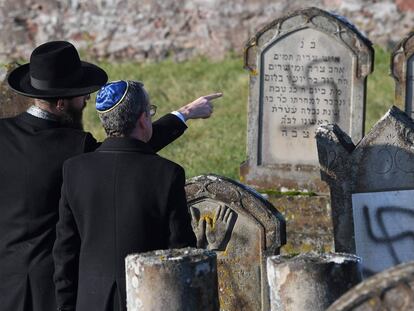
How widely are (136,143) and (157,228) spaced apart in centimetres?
34

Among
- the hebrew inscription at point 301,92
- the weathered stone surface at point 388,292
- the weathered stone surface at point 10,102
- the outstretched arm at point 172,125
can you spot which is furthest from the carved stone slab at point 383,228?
the hebrew inscription at point 301,92

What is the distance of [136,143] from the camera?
16.9 ft

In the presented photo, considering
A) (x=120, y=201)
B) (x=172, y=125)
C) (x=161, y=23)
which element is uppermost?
(x=172, y=125)

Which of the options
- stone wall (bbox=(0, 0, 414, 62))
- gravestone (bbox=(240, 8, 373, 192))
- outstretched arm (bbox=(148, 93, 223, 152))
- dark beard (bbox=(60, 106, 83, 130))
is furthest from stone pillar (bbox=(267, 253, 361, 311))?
stone wall (bbox=(0, 0, 414, 62))

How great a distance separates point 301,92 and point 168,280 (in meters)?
5.75

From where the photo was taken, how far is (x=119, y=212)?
16.8 feet

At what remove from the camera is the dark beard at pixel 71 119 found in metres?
5.64

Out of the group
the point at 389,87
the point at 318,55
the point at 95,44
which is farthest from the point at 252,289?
the point at 95,44

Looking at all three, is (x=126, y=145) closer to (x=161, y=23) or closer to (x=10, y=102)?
(x=10, y=102)

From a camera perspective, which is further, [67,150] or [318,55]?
[318,55]

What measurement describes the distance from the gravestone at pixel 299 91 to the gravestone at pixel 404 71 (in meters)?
0.31

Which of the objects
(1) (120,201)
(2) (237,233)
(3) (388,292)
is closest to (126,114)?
(1) (120,201)

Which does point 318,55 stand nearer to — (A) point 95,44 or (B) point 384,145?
(B) point 384,145

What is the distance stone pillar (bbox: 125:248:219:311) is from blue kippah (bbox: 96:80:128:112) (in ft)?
2.13
